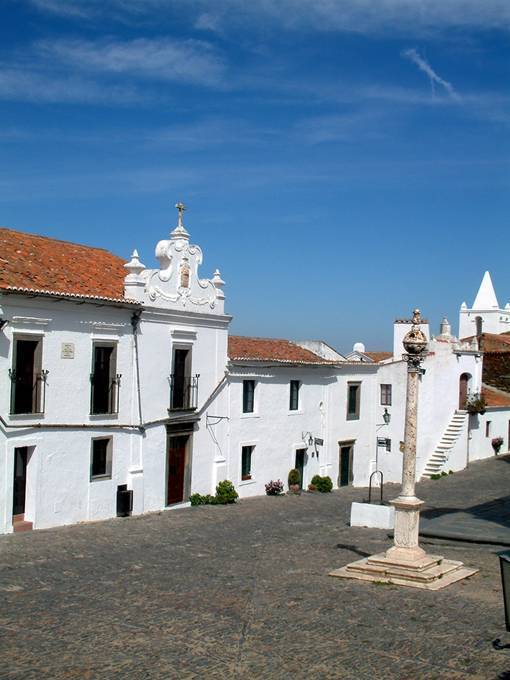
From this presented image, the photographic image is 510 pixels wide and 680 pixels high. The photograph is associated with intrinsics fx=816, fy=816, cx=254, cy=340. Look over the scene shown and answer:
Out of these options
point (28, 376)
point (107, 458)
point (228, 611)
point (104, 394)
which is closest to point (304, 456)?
point (107, 458)

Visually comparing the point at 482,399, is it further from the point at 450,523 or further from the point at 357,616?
the point at 357,616

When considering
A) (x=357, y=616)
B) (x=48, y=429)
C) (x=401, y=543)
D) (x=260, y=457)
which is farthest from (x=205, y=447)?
(x=357, y=616)

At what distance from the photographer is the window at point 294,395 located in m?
31.2

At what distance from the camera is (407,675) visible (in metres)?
9.84

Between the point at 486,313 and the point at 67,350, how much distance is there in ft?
162

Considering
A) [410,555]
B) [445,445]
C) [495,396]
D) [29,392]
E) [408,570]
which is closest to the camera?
[408,570]

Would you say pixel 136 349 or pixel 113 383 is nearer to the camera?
pixel 113 383

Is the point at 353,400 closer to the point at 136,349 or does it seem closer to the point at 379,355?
the point at 379,355

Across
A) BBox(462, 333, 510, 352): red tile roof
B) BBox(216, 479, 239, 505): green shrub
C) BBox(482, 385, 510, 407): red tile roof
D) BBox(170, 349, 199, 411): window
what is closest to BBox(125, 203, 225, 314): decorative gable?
BBox(170, 349, 199, 411): window

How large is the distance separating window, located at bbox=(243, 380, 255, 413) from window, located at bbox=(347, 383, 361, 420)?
21.8 feet

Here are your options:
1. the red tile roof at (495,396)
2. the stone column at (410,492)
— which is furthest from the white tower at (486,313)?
the stone column at (410,492)

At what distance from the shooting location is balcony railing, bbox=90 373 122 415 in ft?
74.3

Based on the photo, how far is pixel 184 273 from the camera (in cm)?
2597

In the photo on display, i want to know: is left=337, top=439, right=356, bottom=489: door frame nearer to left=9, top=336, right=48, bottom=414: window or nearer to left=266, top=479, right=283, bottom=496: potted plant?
left=266, top=479, right=283, bottom=496: potted plant
